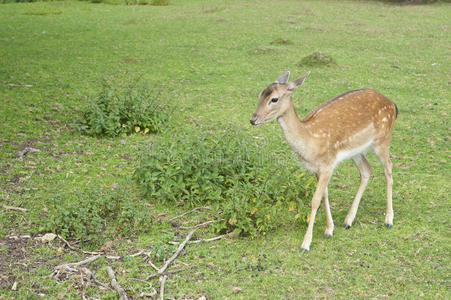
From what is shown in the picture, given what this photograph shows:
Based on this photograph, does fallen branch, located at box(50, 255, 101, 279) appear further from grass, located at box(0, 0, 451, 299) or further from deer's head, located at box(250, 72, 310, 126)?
deer's head, located at box(250, 72, 310, 126)

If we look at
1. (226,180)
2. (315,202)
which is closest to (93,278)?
(226,180)

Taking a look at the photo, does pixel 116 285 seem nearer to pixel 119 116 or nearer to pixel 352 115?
pixel 352 115

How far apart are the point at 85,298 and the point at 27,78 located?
7.14 metres

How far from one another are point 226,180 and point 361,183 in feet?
5.04

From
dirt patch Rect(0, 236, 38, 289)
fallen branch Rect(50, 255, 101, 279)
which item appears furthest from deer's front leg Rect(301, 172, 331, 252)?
dirt patch Rect(0, 236, 38, 289)

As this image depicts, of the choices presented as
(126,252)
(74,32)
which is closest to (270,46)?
(74,32)

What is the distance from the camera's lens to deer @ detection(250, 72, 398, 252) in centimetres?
501

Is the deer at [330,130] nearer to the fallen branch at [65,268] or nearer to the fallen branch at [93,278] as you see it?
the fallen branch at [93,278]

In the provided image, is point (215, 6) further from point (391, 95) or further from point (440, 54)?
point (391, 95)

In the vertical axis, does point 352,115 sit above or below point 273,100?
below

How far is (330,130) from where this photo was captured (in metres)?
5.36

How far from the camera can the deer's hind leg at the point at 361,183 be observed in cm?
564

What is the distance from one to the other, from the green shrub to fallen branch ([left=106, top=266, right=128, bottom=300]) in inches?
22.8

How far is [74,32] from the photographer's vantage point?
598 inches
